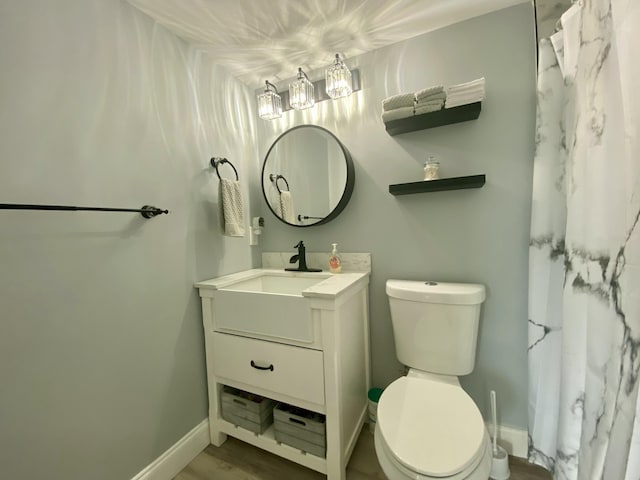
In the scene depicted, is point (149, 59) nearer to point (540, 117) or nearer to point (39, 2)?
point (39, 2)

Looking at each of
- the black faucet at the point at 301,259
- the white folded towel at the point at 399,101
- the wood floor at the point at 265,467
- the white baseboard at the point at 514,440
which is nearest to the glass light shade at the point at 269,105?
the white folded towel at the point at 399,101

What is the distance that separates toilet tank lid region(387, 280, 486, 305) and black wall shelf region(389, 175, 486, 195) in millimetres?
481

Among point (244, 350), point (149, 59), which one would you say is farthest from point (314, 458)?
point (149, 59)

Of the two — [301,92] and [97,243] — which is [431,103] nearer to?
[301,92]

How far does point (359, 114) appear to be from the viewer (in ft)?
5.08

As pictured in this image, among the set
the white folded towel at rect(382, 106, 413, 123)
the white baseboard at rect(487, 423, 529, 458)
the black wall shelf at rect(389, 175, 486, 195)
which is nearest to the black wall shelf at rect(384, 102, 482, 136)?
the white folded towel at rect(382, 106, 413, 123)

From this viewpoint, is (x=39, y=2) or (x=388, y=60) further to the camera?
(x=388, y=60)

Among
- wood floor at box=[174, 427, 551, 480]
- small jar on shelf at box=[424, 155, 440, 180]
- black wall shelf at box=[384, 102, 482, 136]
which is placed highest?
black wall shelf at box=[384, 102, 482, 136]

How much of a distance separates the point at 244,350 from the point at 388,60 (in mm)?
1745

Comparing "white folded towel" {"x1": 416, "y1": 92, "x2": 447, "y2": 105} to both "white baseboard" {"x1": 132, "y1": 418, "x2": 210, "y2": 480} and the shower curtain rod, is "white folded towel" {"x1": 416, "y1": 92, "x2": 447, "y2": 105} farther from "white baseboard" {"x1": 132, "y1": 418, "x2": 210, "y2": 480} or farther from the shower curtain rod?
"white baseboard" {"x1": 132, "y1": 418, "x2": 210, "y2": 480}

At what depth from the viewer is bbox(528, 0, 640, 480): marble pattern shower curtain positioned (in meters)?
0.52

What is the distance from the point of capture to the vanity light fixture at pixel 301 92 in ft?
4.99

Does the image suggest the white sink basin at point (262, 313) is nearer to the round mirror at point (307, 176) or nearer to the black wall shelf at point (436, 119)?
the round mirror at point (307, 176)

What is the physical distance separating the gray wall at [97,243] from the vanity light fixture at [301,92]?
1.74 ft
